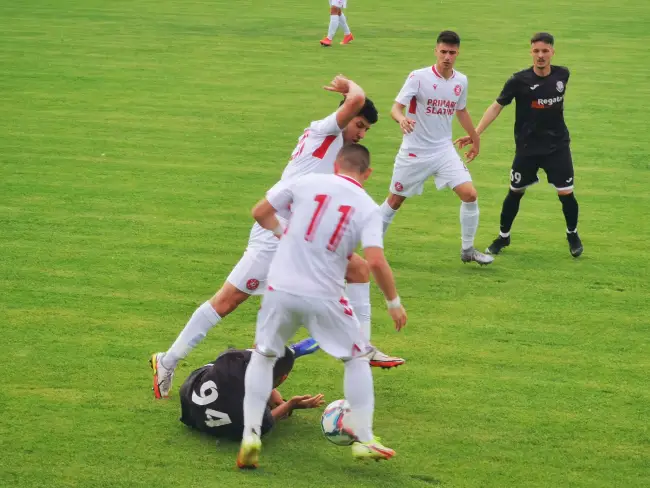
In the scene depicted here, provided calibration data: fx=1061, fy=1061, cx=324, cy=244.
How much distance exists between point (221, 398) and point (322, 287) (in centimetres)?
103

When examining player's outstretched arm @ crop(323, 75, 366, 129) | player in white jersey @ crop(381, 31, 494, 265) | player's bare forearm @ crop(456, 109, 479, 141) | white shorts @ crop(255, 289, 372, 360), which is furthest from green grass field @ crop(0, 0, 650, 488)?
player's outstretched arm @ crop(323, 75, 366, 129)

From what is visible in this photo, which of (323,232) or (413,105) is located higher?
(413,105)

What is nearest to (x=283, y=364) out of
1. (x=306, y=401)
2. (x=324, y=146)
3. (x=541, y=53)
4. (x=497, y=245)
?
(x=306, y=401)

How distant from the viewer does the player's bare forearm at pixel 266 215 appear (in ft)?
20.2

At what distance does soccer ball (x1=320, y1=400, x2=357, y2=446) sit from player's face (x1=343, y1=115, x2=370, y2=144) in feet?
6.26

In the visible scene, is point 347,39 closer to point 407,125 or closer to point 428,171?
point 428,171

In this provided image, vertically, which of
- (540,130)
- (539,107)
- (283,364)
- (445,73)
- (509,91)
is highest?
(445,73)

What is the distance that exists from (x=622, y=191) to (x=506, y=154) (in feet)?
6.81

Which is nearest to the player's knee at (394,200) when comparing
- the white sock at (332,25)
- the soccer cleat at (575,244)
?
the soccer cleat at (575,244)

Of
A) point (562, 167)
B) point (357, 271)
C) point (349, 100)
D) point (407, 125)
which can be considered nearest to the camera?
point (349, 100)

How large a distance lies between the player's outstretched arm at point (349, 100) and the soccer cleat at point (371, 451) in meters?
2.15

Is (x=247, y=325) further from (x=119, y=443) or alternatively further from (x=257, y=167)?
(x=257, y=167)

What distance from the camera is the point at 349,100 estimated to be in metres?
6.81

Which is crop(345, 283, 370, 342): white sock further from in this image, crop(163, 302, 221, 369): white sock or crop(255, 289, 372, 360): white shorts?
crop(255, 289, 372, 360): white shorts
